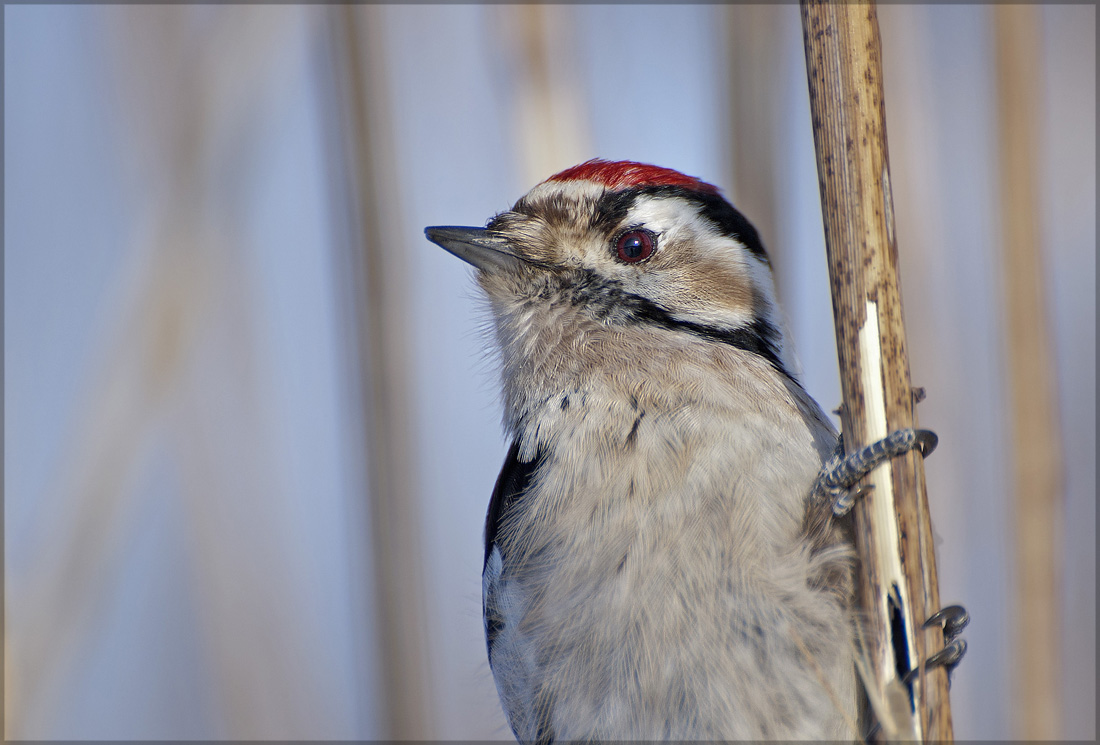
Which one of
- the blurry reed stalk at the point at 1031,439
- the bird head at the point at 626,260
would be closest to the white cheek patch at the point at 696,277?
the bird head at the point at 626,260

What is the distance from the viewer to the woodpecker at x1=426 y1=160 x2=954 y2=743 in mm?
1310

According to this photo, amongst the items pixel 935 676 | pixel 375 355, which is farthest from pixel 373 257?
pixel 935 676

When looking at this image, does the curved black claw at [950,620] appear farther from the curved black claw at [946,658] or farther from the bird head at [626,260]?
the bird head at [626,260]

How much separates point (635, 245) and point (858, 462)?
788 millimetres

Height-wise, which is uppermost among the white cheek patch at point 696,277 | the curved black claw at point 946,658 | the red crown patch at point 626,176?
the red crown patch at point 626,176

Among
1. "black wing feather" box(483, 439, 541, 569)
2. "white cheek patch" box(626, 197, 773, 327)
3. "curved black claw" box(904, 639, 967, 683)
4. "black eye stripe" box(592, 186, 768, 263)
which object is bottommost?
"curved black claw" box(904, 639, 967, 683)

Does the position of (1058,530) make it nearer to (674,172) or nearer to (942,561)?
(942,561)

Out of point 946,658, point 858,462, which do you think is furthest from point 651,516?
point 946,658

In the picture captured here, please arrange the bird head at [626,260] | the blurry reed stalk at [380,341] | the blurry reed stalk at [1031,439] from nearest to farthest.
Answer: the bird head at [626,260], the blurry reed stalk at [1031,439], the blurry reed stalk at [380,341]

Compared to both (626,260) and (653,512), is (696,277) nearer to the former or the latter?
(626,260)

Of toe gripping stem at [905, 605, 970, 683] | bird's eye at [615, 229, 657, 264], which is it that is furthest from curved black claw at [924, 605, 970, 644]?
bird's eye at [615, 229, 657, 264]

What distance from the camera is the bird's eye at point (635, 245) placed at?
1.79m

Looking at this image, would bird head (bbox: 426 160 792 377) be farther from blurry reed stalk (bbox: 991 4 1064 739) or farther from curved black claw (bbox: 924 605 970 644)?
blurry reed stalk (bbox: 991 4 1064 739)

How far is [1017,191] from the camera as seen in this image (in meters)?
2.13
